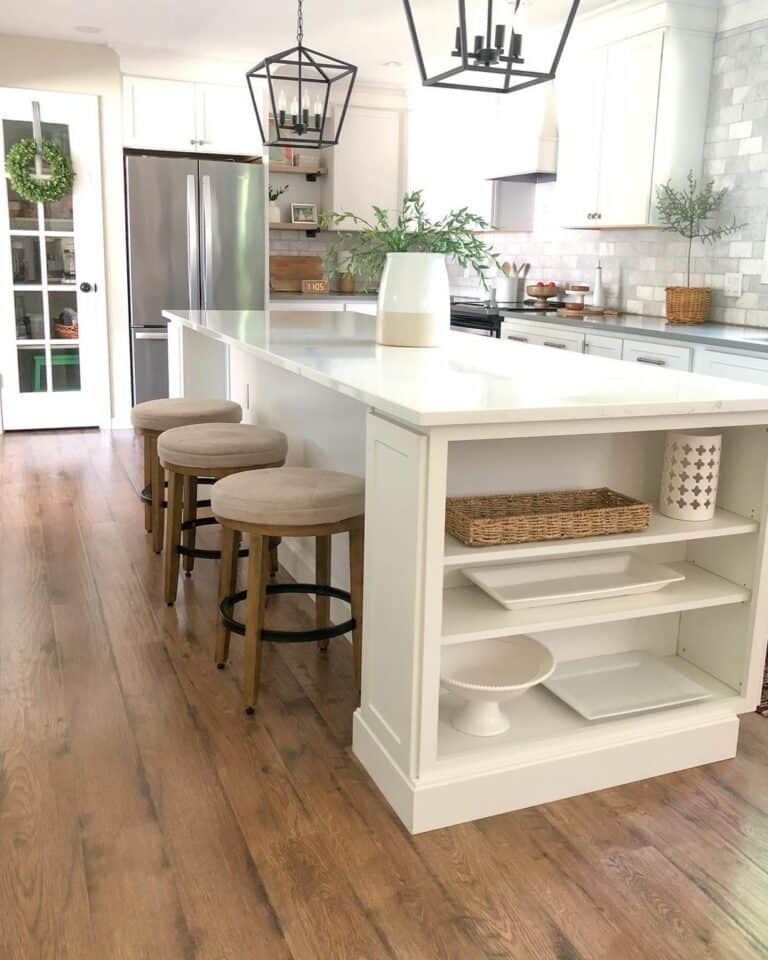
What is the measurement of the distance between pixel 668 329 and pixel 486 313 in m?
1.45

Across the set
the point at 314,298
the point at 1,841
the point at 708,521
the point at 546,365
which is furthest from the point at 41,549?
the point at 314,298

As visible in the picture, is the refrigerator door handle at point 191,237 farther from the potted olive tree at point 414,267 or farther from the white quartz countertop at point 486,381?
the potted olive tree at point 414,267

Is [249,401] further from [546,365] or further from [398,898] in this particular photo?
[398,898]

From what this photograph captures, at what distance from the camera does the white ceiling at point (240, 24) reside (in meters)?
4.80

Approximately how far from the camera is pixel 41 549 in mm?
3814

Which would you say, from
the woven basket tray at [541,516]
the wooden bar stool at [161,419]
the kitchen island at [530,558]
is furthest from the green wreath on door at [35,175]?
the woven basket tray at [541,516]

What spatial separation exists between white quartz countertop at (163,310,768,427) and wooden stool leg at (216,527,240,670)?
568 mm

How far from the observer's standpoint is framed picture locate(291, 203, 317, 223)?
22.7 ft

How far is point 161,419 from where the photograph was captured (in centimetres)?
359

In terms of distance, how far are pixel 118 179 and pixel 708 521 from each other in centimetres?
516

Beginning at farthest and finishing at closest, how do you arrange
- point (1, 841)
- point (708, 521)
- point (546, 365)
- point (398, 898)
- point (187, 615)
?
point (187, 615), point (546, 365), point (708, 521), point (1, 841), point (398, 898)

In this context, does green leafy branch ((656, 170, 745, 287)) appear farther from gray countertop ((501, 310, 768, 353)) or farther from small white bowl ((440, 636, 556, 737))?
small white bowl ((440, 636, 556, 737))

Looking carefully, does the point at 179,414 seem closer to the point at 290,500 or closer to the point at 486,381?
the point at 290,500

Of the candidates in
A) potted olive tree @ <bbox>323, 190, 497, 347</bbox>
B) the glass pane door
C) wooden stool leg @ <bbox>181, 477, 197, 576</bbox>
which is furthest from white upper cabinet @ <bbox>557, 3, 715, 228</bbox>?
the glass pane door
